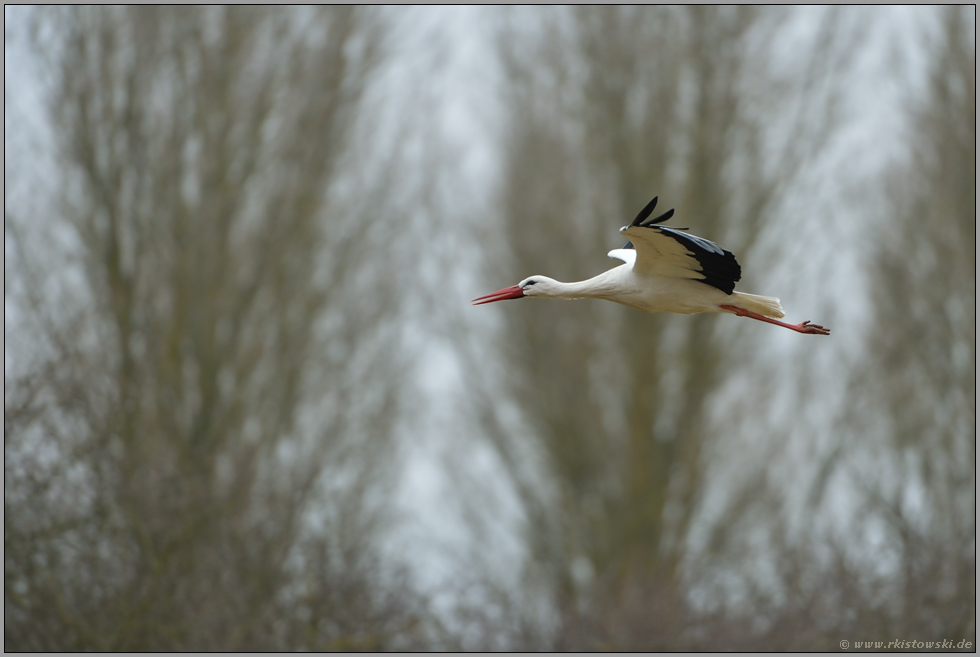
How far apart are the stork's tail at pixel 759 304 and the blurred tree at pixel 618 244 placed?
9303 mm

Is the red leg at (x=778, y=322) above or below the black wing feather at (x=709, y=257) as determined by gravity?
below

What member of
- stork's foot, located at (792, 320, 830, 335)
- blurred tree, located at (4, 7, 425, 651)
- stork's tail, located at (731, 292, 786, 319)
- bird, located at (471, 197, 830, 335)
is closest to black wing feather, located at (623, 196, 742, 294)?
bird, located at (471, 197, 830, 335)

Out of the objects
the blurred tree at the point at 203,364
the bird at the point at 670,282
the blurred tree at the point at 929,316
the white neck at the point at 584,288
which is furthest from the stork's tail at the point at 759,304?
the blurred tree at the point at 929,316

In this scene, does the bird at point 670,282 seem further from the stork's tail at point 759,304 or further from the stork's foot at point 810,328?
the stork's foot at point 810,328

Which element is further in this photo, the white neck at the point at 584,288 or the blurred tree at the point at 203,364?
the blurred tree at the point at 203,364

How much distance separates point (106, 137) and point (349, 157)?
127 inches

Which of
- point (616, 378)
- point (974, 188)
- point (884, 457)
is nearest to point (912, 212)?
point (974, 188)

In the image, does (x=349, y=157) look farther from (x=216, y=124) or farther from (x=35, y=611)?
(x=35, y=611)

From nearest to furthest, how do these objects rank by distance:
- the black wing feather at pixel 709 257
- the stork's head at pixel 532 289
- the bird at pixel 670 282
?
the black wing feather at pixel 709 257, the bird at pixel 670 282, the stork's head at pixel 532 289

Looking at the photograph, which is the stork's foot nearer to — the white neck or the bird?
the bird

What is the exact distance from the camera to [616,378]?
16.1 metres

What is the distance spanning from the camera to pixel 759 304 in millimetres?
6309

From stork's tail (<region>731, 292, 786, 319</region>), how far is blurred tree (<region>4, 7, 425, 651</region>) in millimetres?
5459

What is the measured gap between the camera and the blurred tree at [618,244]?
16062mm
